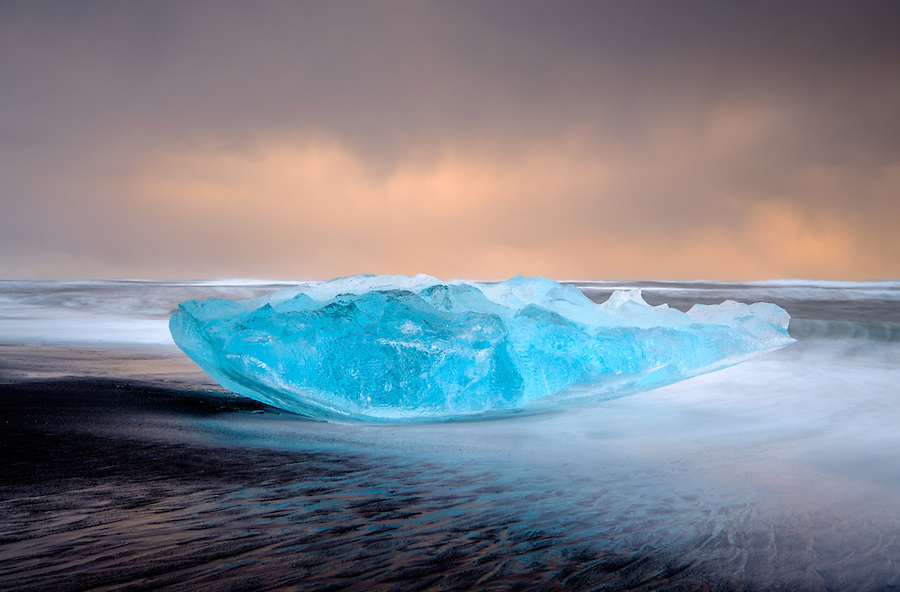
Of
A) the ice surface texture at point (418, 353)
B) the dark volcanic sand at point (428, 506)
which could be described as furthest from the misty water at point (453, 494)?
the ice surface texture at point (418, 353)

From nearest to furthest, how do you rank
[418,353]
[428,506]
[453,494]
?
1. [428,506]
2. [453,494]
3. [418,353]

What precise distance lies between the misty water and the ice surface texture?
0.11 metres

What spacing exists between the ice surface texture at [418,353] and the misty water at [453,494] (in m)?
0.11

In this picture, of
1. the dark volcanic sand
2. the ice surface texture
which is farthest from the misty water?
the ice surface texture

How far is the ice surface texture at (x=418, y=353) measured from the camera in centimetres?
273

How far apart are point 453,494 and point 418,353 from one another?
97 centimetres

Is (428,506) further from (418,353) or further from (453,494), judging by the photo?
(418,353)

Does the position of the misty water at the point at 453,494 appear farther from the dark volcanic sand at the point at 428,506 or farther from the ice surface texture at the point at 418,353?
the ice surface texture at the point at 418,353

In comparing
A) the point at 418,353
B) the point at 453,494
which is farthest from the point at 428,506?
the point at 418,353

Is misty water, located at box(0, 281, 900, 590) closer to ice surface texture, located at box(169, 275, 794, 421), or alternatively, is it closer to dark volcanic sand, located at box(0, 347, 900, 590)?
dark volcanic sand, located at box(0, 347, 900, 590)

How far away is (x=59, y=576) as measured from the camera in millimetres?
1274

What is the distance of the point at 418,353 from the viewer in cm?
273

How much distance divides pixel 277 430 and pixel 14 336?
16.7 feet

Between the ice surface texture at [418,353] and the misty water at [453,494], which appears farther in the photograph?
the ice surface texture at [418,353]
